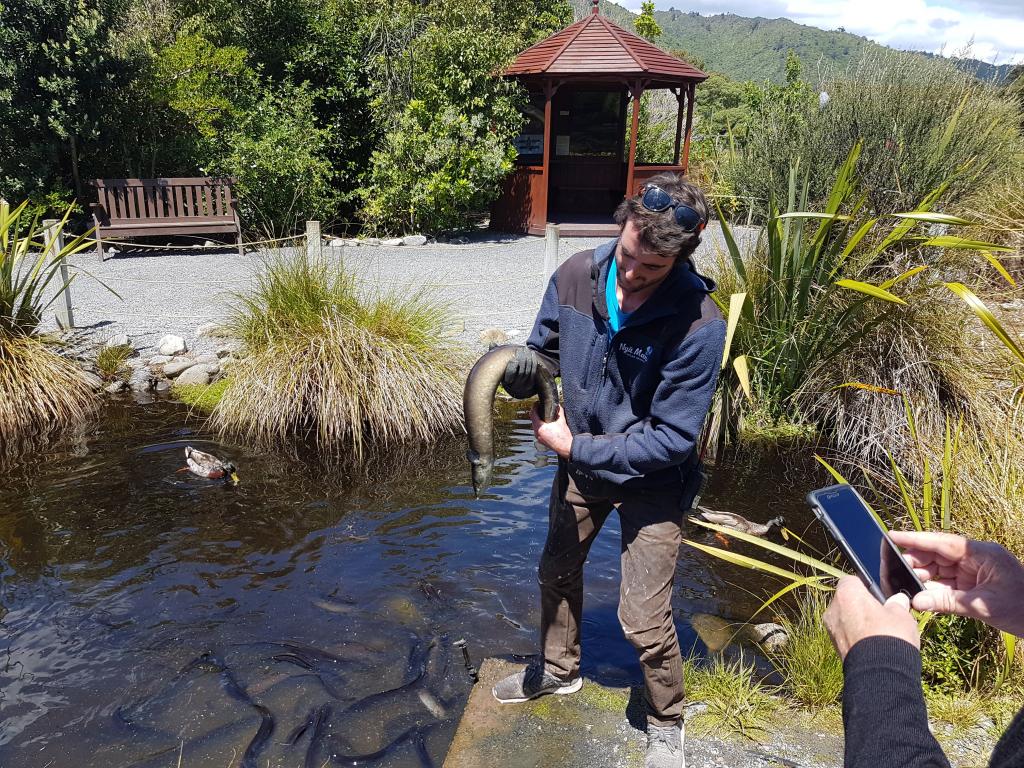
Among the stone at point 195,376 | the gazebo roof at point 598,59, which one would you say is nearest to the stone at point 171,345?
the stone at point 195,376

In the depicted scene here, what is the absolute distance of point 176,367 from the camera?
778cm

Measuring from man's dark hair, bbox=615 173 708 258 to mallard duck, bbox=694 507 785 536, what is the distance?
2.90 meters

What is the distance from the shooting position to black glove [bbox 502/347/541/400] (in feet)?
9.39

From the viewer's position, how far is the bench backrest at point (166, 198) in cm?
1216

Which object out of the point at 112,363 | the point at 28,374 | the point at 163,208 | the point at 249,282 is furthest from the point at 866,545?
the point at 163,208

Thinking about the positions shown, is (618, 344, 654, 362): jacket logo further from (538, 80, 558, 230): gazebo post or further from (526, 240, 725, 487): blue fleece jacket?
(538, 80, 558, 230): gazebo post

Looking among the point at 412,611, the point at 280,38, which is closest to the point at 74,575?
the point at 412,611

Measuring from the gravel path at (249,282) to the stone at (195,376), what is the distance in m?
0.59

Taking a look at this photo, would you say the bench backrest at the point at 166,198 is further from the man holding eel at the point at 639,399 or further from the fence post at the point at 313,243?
the man holding eel at the point at 639,399

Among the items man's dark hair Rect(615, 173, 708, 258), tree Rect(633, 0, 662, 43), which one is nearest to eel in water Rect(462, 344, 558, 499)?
man's dark hair Rect(615, 173, 708, 258)

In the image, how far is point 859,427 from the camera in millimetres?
5836

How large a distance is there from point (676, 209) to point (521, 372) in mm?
800

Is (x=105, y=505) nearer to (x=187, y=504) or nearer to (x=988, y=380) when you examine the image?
(x=187, y=504)

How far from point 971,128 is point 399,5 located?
1071 cm
